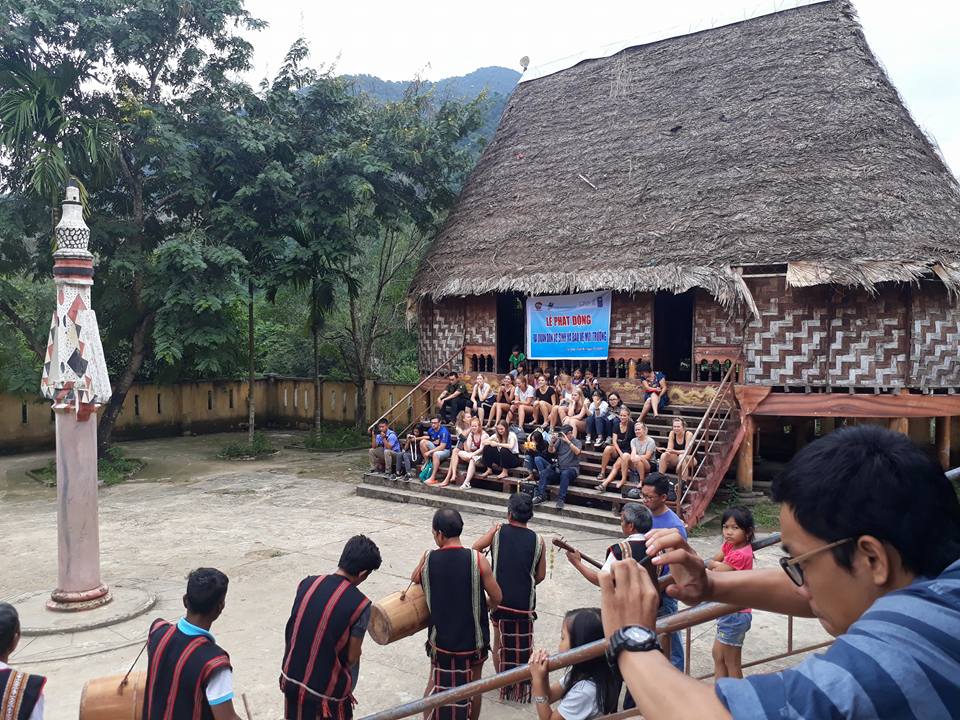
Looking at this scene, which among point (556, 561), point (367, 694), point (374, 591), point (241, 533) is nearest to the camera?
point (367, 694)

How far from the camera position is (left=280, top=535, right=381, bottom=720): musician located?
3.52 metres

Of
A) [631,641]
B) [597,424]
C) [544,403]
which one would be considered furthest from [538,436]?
[631,641]

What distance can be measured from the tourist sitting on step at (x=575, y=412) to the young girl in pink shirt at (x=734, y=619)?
749 centimetres

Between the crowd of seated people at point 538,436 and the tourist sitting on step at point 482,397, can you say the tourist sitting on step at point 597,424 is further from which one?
the tourist sitting on step at point 482,397

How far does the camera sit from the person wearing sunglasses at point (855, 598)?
121cm

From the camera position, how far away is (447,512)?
4395mm

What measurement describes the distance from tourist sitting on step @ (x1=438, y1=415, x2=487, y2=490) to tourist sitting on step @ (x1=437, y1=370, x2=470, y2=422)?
6.64 feet

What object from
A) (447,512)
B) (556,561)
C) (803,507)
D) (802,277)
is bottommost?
(556,561)

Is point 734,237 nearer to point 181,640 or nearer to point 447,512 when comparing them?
point 447,512

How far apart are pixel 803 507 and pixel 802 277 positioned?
425 inches

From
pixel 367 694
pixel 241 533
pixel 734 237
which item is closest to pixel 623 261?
pixel 734 237

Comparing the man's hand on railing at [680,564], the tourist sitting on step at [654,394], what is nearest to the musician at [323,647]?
the man's hand on railing at [680,564]

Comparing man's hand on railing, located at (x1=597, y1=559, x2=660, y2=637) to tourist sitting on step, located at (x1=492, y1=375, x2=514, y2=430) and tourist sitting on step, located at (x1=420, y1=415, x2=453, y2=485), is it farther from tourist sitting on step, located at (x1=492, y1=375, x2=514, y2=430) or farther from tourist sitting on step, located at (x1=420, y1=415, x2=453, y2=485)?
tourist sitting on step, located at (x1=492, y1=375, x2=514, y2=430)

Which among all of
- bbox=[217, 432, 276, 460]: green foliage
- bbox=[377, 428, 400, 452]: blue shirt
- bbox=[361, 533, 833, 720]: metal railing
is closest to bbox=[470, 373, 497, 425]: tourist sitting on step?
bbox=[377, 428, 400, 452]: blue shirt
